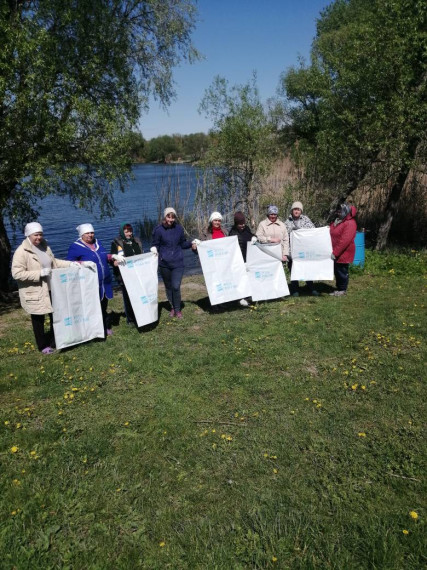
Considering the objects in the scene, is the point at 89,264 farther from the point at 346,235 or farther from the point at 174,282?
the point at 346,235

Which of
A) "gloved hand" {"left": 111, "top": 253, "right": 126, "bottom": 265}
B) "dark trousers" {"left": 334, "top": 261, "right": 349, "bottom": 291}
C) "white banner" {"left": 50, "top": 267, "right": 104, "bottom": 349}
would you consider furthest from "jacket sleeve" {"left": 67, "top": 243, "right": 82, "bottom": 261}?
"dark trousers" {"left": 334, "top": 261, "right": 349, "bottom": 291}

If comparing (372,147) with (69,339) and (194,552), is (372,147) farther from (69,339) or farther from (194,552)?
(194,552)

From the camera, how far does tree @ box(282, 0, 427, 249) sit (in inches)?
467

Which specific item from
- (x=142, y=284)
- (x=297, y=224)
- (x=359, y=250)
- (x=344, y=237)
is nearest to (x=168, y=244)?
(x=142, y=284)

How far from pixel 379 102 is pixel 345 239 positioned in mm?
6322

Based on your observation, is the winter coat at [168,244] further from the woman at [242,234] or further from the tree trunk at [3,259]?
the tree trunk at [3,259]

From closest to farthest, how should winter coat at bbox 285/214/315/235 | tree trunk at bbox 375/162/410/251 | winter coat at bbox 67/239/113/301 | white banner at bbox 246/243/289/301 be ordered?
winter coat at bbox 67/239/113/301 → white banner at bbox 246/243/289/301 → winter coat at bbox 285/214/315/235 → tree trunk at bbox 375/162/410/251

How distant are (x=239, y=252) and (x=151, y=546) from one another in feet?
18.4

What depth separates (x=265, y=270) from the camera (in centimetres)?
850

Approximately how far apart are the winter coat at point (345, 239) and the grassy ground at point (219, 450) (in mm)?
1897

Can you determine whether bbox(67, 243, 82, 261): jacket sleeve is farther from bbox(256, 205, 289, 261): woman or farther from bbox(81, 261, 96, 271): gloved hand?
bbox(256, 205, 289, 261): woman

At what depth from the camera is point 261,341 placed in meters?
6.79

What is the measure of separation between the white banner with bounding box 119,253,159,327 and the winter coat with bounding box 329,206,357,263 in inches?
146

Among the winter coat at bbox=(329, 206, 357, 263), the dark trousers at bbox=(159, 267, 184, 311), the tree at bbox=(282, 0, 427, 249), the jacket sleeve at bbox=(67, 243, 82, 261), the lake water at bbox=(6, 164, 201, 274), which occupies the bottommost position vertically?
the lake water at bbox=(6, 164, 201, 274)
